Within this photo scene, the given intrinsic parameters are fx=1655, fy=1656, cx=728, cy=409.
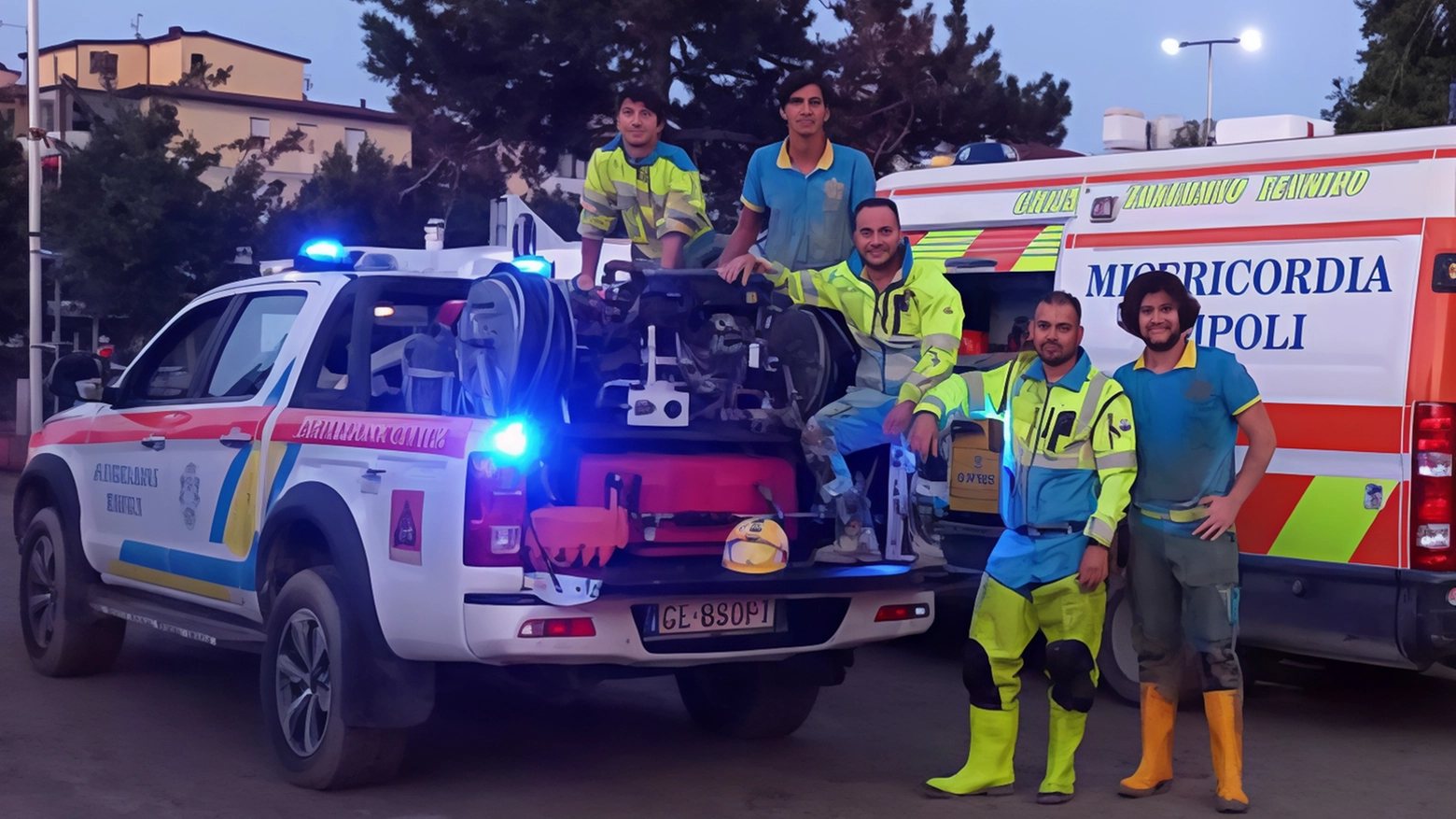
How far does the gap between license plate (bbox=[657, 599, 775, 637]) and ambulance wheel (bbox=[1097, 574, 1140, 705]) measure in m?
2.42

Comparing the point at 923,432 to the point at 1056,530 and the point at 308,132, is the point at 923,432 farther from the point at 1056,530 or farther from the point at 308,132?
the point at 308,132

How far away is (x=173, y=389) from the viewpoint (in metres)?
7.29

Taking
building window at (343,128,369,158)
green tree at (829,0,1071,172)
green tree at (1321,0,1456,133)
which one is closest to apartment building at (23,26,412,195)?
building window at (343,128,369,158)

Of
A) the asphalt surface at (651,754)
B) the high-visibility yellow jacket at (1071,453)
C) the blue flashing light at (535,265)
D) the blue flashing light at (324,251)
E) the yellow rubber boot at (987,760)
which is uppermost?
the blue flashing light at (324,251)

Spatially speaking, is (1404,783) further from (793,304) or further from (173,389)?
(173,389)

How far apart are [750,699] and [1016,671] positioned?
1.28 metres

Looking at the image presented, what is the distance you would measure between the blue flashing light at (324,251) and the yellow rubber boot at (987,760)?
3210 millimetres

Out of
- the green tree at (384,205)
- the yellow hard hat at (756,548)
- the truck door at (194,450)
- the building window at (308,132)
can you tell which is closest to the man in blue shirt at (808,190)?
the yellow hard hat at (756,548)

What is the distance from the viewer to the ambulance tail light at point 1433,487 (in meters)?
6.52

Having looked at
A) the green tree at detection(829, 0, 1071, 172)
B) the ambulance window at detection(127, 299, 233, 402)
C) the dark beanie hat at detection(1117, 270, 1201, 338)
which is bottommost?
the ambulance window at detection(127, 299, 233, 402)

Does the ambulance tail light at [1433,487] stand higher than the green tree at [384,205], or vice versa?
the green tree at [384,205]

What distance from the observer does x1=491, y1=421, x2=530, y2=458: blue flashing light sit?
517cm

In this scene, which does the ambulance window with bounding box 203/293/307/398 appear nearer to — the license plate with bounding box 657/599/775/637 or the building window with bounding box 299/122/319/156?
the license plate with bounding box 657/599/775/637

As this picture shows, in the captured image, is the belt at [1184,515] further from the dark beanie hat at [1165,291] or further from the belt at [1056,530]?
the dark beanie hat at [1165,291]
